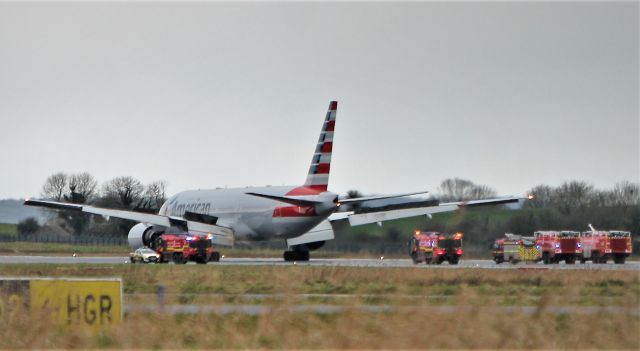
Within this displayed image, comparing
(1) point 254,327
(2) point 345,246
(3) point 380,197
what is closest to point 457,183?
(2) point 345,246

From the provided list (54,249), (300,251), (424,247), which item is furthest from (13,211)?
(424,247)

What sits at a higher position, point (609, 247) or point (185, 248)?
point (185, 248)

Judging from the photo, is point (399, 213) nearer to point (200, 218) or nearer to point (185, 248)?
point (185, 248)

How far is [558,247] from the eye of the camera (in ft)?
223

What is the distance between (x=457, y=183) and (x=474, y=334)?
58.8 m

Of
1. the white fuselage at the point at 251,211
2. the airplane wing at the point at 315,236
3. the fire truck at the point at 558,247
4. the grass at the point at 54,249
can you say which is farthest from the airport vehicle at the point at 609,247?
the grass at the point at 54,249

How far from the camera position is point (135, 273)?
1939 inches

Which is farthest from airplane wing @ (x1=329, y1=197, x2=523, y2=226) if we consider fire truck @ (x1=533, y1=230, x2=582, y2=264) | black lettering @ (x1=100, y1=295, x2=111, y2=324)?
black lettering @ (x1=100, y1=295, x2=111, y2=324)

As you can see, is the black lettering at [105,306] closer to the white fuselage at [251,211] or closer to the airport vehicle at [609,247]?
the white fuselage at [251,211]

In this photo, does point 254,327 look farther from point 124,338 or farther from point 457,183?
point 457,183

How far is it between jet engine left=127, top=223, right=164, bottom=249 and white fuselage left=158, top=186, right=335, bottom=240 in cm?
407

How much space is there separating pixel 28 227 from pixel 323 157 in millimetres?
46862

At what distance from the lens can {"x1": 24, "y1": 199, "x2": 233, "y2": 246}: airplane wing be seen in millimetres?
71938

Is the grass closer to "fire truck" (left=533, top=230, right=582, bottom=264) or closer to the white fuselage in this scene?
the white fuselage
